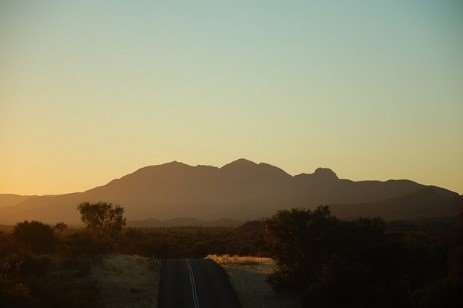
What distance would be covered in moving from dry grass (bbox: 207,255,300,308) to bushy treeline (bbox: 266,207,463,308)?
5.20 ft

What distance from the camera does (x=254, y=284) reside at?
48.8 m

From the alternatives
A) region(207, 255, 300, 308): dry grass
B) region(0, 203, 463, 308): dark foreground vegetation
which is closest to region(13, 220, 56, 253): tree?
region(0, 203, 463, 308): dark foreground vegetation

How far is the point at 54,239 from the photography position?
70.4 m

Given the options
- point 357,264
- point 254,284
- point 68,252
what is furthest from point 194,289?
point 68,252

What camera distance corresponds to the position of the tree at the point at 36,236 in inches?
2699

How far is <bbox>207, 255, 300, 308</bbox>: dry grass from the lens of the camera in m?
40.7

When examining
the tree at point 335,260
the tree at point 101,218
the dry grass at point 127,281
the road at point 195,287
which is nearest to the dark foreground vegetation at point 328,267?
the tree at point 335,260

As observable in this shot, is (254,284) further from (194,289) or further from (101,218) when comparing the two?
(101,218)

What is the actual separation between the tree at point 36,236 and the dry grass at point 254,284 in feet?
59.8

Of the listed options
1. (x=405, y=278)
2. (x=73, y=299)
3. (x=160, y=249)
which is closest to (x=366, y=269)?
(x=405, y=278)

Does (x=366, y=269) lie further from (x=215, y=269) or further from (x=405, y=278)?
(x=215, y=269)

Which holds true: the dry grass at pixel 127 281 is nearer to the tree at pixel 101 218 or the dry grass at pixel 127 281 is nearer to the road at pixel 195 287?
the road at pixel 195 287

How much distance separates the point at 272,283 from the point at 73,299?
47.9ft

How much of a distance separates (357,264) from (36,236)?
43.8m
